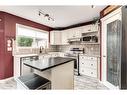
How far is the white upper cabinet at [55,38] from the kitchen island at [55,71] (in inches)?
140

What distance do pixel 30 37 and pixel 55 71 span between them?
342cm

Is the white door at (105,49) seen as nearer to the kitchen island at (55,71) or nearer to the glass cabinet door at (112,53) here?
the glass cabinet door at (112,53)

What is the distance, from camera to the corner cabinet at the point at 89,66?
3879mm

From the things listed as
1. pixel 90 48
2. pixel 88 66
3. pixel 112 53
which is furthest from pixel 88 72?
pixel 112 53

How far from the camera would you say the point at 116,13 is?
8.54ft

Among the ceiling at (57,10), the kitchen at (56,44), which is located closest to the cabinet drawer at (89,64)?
the kitchen at (56,44)

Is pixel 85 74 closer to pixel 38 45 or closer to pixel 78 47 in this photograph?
pixel 78 47

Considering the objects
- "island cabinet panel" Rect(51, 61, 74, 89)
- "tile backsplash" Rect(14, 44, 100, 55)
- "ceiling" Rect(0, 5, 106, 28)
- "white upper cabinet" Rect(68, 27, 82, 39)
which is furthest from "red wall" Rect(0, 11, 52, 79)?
"white upper cabinet" Rect(68, 27, 82, 39)

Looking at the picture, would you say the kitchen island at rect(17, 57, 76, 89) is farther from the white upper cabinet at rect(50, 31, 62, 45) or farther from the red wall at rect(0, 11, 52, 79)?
the white upper cabinet at rect(50, 31, 62, 45)

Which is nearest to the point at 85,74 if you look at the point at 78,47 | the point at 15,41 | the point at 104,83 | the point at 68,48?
the point at 104,83

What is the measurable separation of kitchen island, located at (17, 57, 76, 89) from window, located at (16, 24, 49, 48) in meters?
2.47

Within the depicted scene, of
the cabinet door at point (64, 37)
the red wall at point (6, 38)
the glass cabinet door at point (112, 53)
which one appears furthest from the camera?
the cabinet door at point (64, 37)

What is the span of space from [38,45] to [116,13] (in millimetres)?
3886

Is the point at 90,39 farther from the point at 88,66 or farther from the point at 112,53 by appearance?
the point at 112,53
